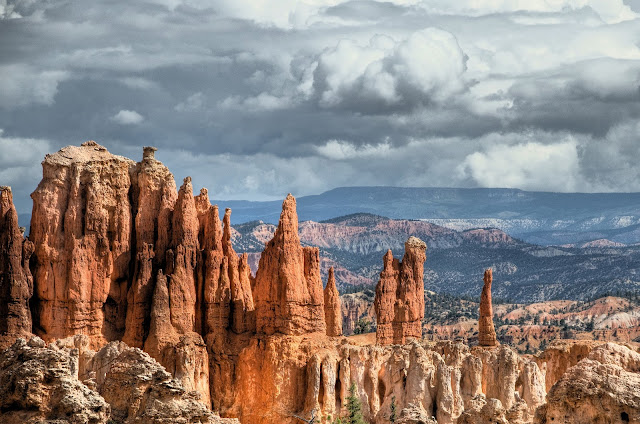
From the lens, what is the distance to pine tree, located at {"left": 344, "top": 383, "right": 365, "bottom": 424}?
7656 cm

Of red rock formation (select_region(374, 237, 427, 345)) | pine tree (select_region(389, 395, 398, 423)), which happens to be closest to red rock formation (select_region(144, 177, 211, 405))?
pine tree (select_region(389, 395, 398, 423))

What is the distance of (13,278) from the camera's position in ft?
267

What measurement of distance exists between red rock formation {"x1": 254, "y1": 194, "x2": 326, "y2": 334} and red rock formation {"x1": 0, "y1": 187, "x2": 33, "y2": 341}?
57.8ft

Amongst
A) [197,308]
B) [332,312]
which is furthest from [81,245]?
[332,312]

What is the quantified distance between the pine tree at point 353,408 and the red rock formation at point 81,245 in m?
18.6

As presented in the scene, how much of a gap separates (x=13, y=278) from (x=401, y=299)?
40317mm

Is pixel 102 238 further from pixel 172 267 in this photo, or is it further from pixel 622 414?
pixel 622 414

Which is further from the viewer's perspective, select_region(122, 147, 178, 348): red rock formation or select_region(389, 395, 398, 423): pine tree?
select_region(122, 147, 178, 348): red rock formation

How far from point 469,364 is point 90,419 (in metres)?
54.1

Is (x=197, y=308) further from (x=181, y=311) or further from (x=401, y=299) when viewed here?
(x=401, y=299)

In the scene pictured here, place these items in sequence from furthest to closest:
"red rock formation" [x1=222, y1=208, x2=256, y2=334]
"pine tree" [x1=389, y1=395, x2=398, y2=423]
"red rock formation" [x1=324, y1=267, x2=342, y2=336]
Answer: "red rock formation" [x1=324, y1=267, x2=342, y2=336], "red rock formation" [x1=222, y1=208, x2=256, y2=334], "pine tree" [x1=389, y1=395, x2=398, y2=423]

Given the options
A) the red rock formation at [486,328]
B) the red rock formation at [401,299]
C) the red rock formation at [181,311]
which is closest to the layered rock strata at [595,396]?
the red rock formation at [181,311]

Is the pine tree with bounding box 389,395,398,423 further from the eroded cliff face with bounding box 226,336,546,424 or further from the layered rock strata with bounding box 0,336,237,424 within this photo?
the layered rock strata with bounding box 0,336,237,424

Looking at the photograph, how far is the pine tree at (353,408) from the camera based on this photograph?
76562 millimetres
